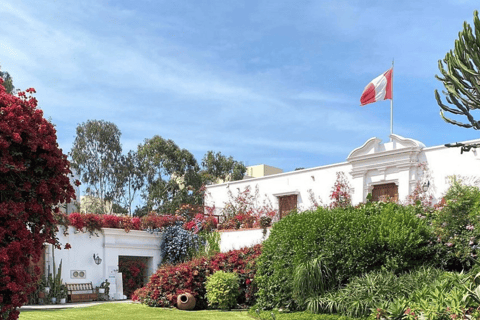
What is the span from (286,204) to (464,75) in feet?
40.6

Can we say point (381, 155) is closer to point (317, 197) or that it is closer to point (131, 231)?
point (317, 197)

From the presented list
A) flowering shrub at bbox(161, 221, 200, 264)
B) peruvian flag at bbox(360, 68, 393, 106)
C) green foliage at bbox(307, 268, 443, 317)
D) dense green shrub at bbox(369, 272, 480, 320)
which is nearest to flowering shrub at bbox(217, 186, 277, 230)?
flowering shrub at bbox(161, 221, 200, 264)

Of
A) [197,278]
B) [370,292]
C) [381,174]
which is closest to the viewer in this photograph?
[370,292]

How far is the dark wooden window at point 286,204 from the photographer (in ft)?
72.8

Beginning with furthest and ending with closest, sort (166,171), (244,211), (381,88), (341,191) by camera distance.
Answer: (166,171) < (244,211) < (341,191) < (381,88)

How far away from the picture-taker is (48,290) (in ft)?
60.1

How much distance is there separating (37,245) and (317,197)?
573 inches

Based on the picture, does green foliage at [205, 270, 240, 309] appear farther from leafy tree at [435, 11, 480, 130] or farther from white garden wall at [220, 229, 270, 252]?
leafy tree at [435, 11, 480, 130]

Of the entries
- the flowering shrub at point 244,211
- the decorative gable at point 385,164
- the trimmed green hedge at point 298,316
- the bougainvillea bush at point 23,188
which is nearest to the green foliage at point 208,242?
the flowering shrub at point 244,211

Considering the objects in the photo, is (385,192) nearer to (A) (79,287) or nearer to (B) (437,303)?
(B) (437,303)

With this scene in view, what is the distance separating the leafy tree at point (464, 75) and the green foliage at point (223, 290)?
25.2 feet

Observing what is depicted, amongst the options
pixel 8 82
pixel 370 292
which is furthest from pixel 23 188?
pixel 8 82

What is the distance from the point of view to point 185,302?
1555 cm

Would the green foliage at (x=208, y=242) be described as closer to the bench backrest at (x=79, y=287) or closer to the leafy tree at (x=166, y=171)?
the bench backrest at (x=79, y=287)
